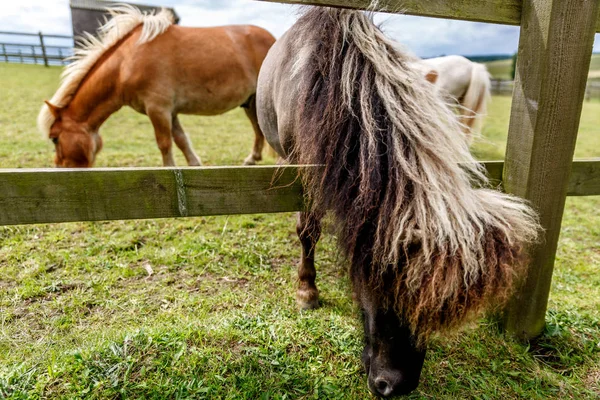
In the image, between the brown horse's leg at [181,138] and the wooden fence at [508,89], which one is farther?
the wooden fence at [508,89]

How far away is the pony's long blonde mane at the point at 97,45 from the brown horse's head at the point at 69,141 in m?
0.08

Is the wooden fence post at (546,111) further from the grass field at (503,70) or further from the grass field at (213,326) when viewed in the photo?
the grass field at (503,70)

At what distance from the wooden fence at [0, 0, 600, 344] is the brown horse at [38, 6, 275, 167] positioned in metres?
3.16

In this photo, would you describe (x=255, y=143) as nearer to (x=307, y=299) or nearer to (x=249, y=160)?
(x=249, y=160)

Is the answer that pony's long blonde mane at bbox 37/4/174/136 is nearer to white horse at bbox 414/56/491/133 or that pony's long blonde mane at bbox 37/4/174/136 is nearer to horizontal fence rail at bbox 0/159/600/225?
horizontal fence rail at bbox 0/159/600/225

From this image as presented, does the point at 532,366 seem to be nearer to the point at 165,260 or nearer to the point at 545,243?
the point at 545,243

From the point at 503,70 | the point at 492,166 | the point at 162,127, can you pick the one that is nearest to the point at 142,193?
the point at 492,166

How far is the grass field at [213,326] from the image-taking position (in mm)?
1707

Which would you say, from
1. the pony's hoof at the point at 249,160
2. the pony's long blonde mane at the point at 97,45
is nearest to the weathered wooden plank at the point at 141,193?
the pony's long blonde mane at the point at 97,45

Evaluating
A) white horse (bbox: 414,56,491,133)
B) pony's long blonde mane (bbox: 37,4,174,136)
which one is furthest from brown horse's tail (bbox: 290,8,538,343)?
white horse (bbox: 414,56,491,133)

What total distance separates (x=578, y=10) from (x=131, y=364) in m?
2.61

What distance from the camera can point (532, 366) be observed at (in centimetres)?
187

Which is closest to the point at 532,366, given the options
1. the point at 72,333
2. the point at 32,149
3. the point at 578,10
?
the point at 578,10

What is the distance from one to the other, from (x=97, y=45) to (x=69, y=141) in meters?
1.22
